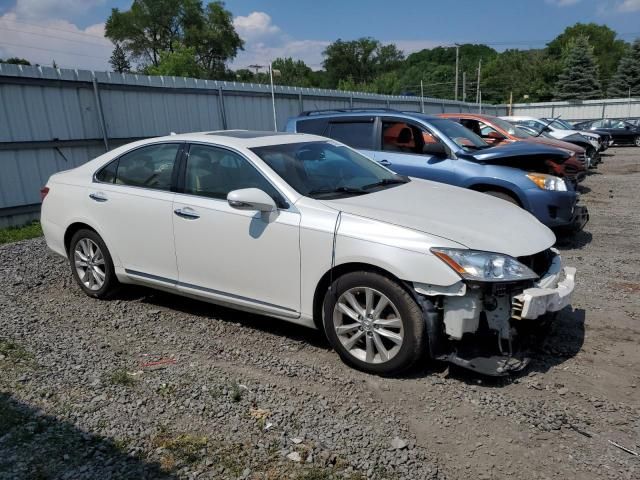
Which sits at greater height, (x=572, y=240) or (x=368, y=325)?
(x=368, y=325)

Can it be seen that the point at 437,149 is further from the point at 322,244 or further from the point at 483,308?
the point at 483,308

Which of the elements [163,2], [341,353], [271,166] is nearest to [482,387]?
[341,353]

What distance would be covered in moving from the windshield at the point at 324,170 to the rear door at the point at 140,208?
0.96m

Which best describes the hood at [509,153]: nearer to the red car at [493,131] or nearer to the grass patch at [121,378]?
the red car at [493,131]

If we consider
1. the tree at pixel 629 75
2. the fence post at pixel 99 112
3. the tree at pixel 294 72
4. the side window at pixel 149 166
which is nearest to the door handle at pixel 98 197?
the side window at pixel 149 166

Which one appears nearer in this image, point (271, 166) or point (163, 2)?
point (271, 166)

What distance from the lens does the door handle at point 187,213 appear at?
4203 millimetres

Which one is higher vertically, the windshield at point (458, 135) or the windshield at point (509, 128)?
the windshield at point (458, 135)

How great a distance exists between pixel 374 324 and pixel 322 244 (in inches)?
25.8

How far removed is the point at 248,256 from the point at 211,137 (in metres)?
1.23

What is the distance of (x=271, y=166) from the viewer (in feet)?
13.2

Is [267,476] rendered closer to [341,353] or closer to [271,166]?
[341,353]

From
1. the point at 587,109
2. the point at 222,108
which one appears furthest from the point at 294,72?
the point at 222,108

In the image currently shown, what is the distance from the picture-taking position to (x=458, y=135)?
747 cm
